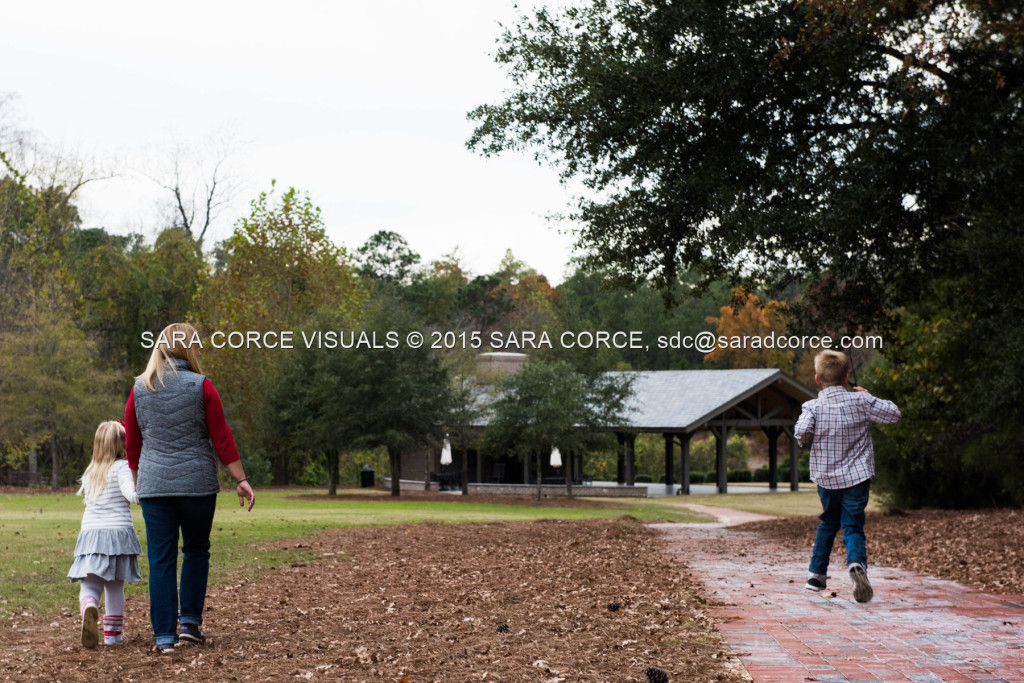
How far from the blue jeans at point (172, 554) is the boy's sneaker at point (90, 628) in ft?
1.17

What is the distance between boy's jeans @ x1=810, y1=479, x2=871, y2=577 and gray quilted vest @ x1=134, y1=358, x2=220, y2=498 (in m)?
4.01

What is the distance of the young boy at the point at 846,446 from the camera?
22.6ft

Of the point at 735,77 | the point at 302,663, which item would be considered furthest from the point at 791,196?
the point at 302,663

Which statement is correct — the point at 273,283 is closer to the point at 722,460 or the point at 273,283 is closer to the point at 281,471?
the point at 281,471

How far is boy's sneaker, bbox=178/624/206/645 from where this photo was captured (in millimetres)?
5754

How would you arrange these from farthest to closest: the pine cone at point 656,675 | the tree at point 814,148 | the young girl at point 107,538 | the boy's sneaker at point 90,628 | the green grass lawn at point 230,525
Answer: the tree at point 814,148 → the green grass lawn at point 230,525 → the young girl at point 107,538 → the boy's sneaker at point 90,628 → the pine cone at point 656,675

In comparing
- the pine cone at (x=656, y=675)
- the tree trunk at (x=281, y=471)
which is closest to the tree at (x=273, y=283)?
the tree trunk at (x=281, y=471)

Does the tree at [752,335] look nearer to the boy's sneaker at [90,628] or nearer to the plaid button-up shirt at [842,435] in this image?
the plaid button-up shirt at [842,435]

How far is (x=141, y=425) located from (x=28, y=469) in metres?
38.3

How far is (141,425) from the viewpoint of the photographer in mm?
5758

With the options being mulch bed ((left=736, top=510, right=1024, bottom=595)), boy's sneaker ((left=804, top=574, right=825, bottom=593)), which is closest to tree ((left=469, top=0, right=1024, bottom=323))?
mulch bed ((left=736, top=510, right=1024, bottom=595))

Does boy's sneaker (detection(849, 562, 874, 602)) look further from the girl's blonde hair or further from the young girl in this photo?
the girl's blonde hair

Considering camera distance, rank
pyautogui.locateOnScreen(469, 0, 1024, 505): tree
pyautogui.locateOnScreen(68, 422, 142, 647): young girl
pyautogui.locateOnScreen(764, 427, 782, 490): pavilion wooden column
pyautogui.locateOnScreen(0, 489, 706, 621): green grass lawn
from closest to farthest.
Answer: pyautogui.locateOnScreen(68, 422, 142, 647): young girl < pyautogui.locateOnScreen(0, 489, 706, 621): green grass lawn < pyautogui.locateOnScreen(469, 0, 1024, 505): tree < pyautogui.locateOnScreen(764, 427, 782, 490): pavilion wooden column

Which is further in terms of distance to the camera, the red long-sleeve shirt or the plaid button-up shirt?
the plaid button-up shirt
